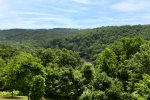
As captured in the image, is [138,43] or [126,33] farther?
[126,33]

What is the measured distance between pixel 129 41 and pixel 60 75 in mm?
13530

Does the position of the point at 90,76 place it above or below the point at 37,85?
above

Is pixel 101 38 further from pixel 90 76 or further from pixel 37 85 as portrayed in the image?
pixel 37 85

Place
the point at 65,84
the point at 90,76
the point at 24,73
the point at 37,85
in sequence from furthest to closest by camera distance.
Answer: the point at 65,84
the point at 90,76
the point at 24,73
the point at 37,85

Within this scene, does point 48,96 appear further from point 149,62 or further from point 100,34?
point 100,34

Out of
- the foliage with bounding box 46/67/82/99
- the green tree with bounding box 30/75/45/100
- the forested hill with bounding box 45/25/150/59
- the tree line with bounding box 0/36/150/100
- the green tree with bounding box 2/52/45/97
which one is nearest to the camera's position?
the tree line with bounding box 0/36/150/100

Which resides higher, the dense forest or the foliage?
the dense forest

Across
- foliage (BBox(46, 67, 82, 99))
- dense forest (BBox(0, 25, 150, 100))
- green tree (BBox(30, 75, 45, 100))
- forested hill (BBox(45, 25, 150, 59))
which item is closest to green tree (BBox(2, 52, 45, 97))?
dense forest (BBox(0, 25, 150, 100))

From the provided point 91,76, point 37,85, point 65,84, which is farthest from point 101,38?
point 37,85

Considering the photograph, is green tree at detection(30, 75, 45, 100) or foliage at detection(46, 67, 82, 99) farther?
foliage at detection(46, 67, 82, 99)

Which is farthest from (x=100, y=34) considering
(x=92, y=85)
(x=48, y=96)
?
(x=92, y=85)

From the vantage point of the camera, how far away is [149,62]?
42.4 m

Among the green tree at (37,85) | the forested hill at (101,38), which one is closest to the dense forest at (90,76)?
the green tree at (37,85)

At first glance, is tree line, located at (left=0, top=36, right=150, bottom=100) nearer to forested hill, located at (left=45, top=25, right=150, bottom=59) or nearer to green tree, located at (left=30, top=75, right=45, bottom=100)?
green tree, located at (left=30, top=75, right=45, bottom=100)
